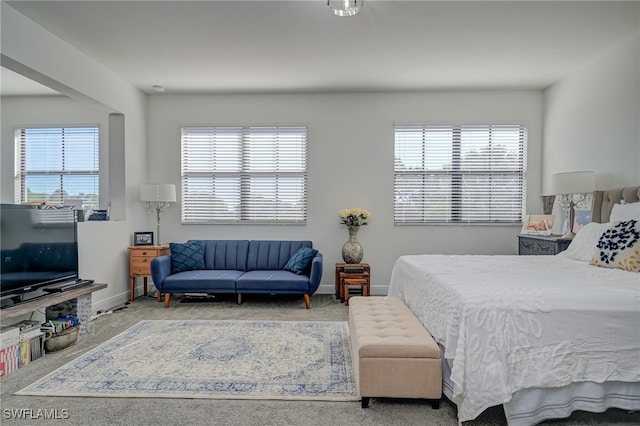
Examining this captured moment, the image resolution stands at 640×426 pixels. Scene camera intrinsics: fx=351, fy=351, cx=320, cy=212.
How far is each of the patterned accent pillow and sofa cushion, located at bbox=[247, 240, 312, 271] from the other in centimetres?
329

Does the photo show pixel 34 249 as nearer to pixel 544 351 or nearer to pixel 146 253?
pixel 146 253

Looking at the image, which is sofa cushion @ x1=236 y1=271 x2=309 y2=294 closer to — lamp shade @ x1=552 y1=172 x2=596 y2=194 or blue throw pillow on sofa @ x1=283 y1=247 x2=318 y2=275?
blue throw pillow on sofa @ x1=283 y1=247 x2=318 y2=275

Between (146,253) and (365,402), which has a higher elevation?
(146,253)

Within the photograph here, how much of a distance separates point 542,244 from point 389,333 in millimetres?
2797

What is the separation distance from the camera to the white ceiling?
3064 millimetres

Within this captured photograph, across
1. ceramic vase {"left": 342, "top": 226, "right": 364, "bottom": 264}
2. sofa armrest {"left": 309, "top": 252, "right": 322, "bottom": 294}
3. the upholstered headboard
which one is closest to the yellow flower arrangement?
ceramic vase {"left": 342, "top": 226, "right": 364, "bottom": 264}

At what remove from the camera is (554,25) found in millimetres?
3307

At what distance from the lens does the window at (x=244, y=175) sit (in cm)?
533

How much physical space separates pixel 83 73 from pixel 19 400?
3.35m

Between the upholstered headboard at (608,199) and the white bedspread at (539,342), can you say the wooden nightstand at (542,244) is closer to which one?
the upholstered headboard at (608,199)

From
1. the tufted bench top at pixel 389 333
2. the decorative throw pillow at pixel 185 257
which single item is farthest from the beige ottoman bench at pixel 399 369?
the decorative throw pillow at pixel 185 257

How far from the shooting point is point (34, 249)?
3.09 meters

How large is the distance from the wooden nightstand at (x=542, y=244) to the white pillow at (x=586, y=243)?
14.9 inches

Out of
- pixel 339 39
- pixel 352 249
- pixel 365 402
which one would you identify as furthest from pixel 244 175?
pixel 365 402
